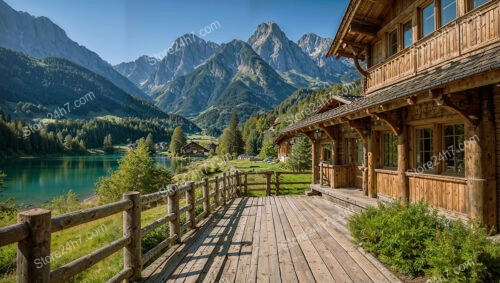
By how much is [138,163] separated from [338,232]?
73.2 feet

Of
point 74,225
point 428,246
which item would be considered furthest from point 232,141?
point 74,225

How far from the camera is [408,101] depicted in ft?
20.7

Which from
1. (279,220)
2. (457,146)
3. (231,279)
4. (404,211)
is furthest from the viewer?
(279,220)

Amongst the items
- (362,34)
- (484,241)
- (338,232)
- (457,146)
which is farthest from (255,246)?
(362,34)

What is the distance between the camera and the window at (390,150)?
953 centimetres

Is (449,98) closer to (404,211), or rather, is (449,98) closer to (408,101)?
(408,101)

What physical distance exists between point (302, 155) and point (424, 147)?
20869 mm

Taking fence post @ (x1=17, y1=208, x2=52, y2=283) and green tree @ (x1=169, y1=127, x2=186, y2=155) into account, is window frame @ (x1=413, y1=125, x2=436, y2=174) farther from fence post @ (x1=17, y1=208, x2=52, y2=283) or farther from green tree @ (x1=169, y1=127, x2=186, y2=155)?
green tree @ (x1=169, y1=127, x2=186, y2=155)

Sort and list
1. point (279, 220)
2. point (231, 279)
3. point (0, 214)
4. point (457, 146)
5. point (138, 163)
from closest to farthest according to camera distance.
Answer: point (231, 279), point (457, 146), point (279, 220), point (0, 214), point (138, 163)

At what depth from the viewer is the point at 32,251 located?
260 centimetres

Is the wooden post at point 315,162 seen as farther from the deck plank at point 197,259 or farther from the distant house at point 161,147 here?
the distant house at point 161,147

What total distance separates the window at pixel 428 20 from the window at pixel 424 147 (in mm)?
3204

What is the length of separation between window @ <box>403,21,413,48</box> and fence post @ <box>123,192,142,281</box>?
9.97m

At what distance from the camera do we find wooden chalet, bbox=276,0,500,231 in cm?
567
